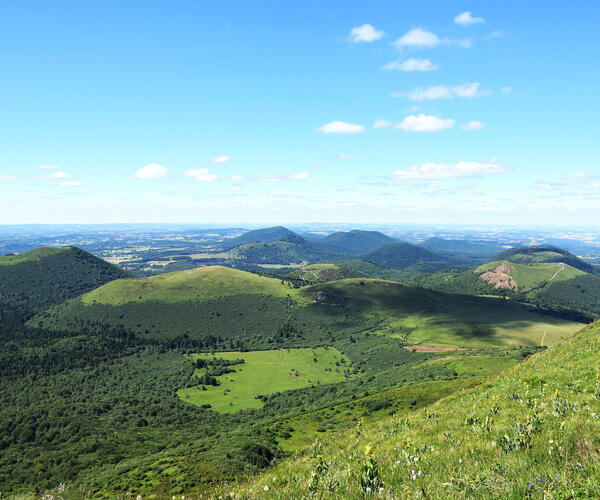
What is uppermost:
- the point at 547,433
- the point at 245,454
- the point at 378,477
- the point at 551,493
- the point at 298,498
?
the point at 551,493

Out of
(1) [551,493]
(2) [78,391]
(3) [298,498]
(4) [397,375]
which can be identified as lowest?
(2) [78,391]

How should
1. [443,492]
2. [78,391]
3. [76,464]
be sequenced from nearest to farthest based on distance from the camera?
1. [443,492]
2. [76,464]
3. [78,391]

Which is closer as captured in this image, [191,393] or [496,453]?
[496,453]

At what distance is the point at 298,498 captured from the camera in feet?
25.2

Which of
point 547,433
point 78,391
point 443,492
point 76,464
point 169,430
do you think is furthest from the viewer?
point 78,391

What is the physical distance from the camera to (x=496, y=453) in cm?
797

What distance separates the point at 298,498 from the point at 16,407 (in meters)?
223

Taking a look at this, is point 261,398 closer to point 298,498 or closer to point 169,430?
point 169,430

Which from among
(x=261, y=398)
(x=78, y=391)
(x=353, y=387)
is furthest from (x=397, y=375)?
(x=78, y=391)

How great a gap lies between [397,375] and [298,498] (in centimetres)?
17073

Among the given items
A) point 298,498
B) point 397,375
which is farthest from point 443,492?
point 397,375

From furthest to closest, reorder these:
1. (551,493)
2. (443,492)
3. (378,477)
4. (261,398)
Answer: (261,398) < (378,477) < (443,492) < (551,493)

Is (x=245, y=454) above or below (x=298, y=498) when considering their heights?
below

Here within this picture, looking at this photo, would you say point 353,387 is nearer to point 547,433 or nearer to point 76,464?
point 76,464
